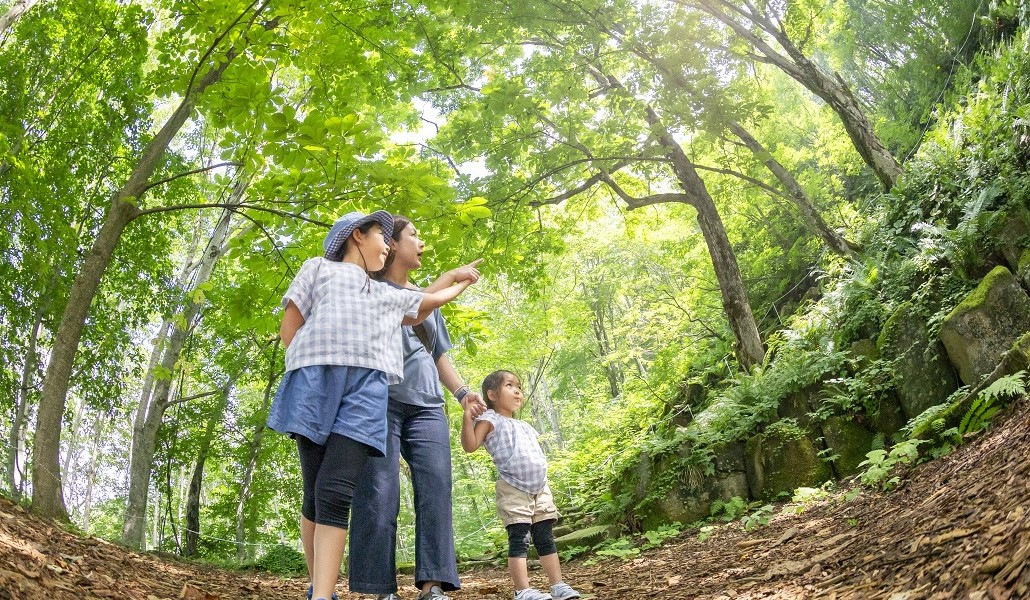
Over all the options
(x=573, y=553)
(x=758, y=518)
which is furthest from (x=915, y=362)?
(x=573, y=553)

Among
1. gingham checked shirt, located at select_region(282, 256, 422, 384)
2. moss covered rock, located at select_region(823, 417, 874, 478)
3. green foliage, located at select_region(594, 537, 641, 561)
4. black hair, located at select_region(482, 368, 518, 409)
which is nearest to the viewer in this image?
gingham checked shirt, located at select_region(282, 256, 422, 384)

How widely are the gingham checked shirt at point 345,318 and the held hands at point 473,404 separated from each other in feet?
1.99

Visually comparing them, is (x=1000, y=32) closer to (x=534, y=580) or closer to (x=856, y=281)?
(x=856, y=281)

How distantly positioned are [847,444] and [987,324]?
1.67 m

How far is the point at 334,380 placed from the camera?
2623 mm

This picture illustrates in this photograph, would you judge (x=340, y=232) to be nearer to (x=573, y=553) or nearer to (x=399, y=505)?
(x=399, y=505)

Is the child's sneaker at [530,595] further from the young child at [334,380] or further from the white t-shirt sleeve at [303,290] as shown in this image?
the white t-shirt sleeve at [303,290]

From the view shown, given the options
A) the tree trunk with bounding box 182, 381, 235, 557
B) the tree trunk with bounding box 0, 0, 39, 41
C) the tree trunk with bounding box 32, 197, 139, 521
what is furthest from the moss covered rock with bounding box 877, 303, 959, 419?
the tree trunk with bounding box 182, 381, 235, 557

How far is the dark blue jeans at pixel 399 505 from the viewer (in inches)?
119

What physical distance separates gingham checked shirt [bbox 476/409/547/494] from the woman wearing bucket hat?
29 cm

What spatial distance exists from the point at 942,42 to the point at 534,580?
1210cm

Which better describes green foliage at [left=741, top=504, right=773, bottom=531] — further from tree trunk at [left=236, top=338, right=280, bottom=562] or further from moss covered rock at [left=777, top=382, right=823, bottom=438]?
tree trunk at [left=236, top=338, right=280, bottom=562]

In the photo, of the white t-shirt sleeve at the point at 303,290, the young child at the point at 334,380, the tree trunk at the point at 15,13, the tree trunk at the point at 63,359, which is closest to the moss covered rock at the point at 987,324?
the young child at the point at 334,380

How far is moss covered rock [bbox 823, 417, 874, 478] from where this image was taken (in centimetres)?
606
